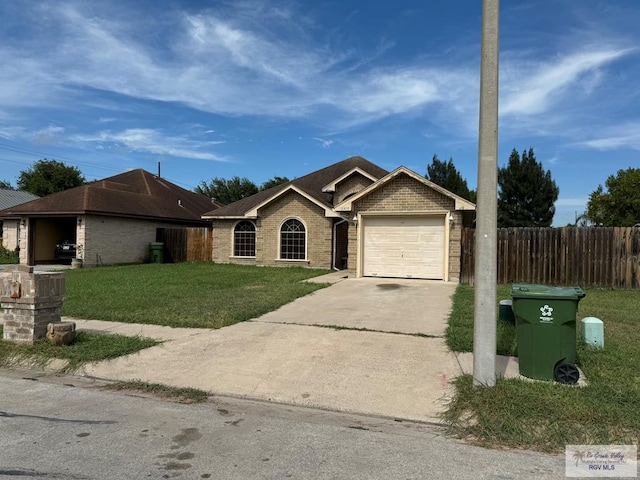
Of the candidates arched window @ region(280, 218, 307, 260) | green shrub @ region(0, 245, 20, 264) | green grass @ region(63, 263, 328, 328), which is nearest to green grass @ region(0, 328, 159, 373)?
green grass @ region(63, 263, 328, 328)

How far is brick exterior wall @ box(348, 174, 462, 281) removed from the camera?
15.6 m

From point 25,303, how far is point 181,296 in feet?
16.7

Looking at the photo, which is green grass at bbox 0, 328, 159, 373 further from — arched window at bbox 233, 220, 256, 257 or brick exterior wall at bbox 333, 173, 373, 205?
brick exterior wall at bbox 333, 173, 373, 205

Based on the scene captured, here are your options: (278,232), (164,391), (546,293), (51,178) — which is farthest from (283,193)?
(51,178)

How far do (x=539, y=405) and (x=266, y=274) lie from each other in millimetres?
14333

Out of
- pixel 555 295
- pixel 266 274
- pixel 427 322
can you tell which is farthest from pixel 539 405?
pixel 266 274

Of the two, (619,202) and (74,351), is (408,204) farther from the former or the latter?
(619,202)

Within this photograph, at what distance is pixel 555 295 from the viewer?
16.9 ft

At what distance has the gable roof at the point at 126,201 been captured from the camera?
22641 mm

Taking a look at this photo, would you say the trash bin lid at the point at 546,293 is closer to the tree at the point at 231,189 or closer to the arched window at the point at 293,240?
the arched window at the point at 293,240

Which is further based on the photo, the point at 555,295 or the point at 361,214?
the point at 361,214

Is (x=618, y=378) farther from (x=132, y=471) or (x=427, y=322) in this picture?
(x=132, y=471)

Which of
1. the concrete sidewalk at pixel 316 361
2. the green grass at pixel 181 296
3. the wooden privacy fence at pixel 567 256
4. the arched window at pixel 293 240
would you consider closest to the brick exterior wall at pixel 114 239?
the green grass at pixel 181 296

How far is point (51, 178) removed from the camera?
178 feet
